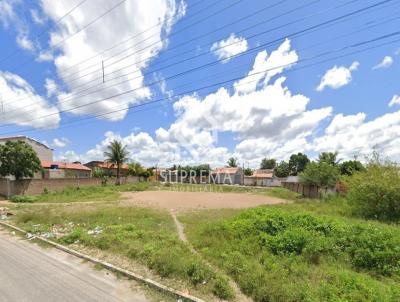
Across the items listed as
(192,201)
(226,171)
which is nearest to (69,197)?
(192,201)

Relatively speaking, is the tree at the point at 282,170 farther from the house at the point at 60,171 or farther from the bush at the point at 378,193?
the bush at the point at 378,193

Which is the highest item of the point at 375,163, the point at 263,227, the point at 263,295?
the point at 375,163

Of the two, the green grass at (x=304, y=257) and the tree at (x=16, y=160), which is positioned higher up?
the tree at (x=16, y=160)

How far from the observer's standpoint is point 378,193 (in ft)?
46.9

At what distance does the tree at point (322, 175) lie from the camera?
99.7ft

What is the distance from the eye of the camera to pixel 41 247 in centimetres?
844

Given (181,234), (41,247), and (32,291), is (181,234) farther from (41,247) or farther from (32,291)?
(32,291)

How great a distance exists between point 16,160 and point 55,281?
901 inches

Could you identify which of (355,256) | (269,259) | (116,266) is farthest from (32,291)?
(355,256)

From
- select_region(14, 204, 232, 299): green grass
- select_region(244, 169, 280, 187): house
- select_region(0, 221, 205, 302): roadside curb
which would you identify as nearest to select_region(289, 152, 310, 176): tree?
select_region(244, 169, 280, 187): house

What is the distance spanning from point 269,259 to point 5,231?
33.2 feet

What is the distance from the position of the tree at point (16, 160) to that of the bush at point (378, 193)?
25.4m

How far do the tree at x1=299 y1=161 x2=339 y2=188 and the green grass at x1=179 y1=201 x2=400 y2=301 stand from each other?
2348 cm

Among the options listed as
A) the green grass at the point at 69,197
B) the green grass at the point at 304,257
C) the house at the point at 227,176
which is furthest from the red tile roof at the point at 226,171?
the green grass at the point at 304,257
